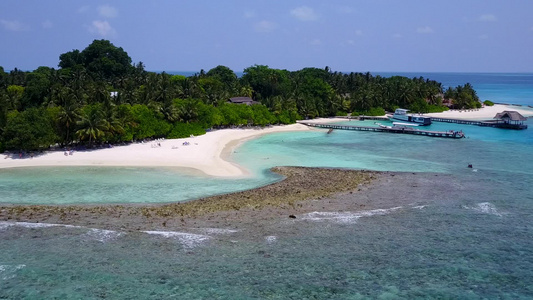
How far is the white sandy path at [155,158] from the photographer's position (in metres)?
47.5

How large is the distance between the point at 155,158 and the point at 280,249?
94.0 feet

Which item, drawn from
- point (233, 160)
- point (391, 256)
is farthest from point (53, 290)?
point (233, 160)

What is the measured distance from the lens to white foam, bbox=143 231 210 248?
2761cm

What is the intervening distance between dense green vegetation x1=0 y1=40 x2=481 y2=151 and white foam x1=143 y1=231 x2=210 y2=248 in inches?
1110

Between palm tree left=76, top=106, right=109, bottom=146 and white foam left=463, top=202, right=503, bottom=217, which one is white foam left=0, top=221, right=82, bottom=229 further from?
white foam left=463, top=202, right=503, bottom=217

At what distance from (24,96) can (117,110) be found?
23.9 metres

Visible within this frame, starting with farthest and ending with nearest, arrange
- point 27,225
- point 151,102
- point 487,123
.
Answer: point 487,123
point 151,102
point 27,225

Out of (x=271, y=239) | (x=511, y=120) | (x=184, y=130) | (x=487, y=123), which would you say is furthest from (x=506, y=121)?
(x=271, y=239)

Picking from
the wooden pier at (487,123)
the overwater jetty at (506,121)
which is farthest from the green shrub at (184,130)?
the overwater jetty at (506,121)

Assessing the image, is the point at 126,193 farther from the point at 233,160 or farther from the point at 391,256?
the point at 391,256

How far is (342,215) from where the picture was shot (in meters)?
32.9

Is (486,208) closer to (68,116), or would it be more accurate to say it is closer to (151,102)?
(68,116)

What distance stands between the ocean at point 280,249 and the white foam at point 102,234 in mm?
68

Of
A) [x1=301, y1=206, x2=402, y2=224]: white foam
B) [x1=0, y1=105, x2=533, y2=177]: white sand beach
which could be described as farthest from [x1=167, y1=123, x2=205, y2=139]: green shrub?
[x1=301, y1=206, x2=402, y2=224]: white foam
